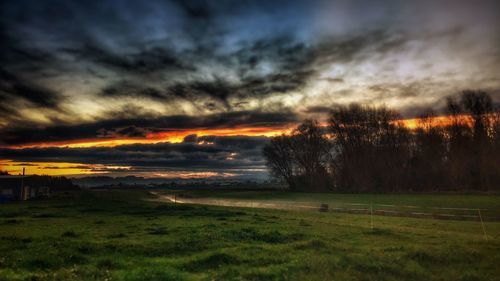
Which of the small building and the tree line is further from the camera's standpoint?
the small building

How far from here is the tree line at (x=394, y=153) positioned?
90.0 metres

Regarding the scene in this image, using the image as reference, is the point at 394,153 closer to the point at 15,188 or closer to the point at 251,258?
the point at 251,258

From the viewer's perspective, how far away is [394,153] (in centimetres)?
10881

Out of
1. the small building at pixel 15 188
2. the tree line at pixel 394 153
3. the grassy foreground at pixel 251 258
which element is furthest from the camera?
the small building at pixel 15 188

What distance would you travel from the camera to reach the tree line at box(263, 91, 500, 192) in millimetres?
90000

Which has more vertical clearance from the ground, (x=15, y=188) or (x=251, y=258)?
(x=251, y=258)

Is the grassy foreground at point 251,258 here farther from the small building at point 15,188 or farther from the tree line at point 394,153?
the small building at point 15,188

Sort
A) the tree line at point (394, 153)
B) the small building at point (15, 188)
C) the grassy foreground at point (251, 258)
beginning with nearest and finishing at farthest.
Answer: the grassy foreground at point (251, 258), the tree line at point (394, 153), the small building at point (15, 188)

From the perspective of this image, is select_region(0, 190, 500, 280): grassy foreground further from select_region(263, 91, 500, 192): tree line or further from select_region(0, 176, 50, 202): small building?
select_region(0, 176, 50, 202): small building

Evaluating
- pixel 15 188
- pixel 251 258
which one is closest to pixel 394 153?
pixel 251 258

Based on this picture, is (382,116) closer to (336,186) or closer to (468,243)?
(336,186)

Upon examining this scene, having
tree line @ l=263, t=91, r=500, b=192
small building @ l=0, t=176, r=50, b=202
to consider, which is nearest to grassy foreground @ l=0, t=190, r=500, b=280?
tree line @ l=263, t=91, r=500, b=192

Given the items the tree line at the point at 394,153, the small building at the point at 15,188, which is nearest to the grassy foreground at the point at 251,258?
the tree line at the point at 394,153

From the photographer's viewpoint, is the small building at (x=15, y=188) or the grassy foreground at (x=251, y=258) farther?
the small building at (x=15, y=188)
